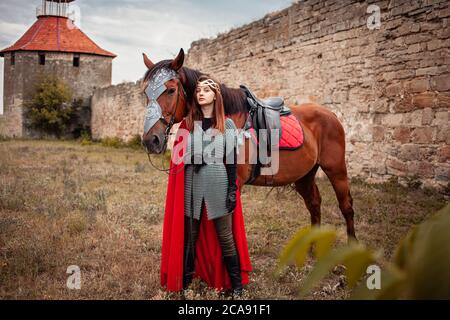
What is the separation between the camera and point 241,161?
3205 millimetres

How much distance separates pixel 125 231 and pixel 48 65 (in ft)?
85.1

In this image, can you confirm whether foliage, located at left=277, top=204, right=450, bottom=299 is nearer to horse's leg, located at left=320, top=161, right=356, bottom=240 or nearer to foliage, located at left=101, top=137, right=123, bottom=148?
horse's leg, located at left=320, top=161, right=356, bottom=240

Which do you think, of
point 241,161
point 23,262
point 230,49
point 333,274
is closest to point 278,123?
point 241,161

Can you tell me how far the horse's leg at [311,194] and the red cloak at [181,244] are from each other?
4.74 ft

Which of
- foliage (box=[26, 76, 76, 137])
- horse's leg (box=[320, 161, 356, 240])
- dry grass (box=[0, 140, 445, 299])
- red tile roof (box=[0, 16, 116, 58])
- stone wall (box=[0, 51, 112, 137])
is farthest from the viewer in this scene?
red tile roof (box=[0, 16, 116, 58])

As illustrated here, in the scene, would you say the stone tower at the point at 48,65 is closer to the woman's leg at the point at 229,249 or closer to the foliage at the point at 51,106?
the foliage at the point at 51,106

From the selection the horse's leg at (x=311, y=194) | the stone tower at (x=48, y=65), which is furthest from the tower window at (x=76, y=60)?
the horse's leg at (x=311, y=194)

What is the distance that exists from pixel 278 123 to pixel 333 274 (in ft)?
5.42

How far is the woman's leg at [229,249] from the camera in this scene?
293 cm

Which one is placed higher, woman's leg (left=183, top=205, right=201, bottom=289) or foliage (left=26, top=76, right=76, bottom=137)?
foliage (left=26, top=76, right=76, bottom=137)

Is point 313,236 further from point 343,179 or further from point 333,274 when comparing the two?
point 343,179

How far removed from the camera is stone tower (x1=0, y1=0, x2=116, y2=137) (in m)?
26.7

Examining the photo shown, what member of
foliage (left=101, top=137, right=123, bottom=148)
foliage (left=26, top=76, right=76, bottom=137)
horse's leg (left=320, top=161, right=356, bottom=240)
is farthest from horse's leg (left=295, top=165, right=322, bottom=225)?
foliage (left=26, top=76, right=76, bottom=137)

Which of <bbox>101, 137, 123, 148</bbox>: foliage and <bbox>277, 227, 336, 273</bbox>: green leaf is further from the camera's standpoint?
<bbox>101, 137, 123, 148</bbox>: foliage
